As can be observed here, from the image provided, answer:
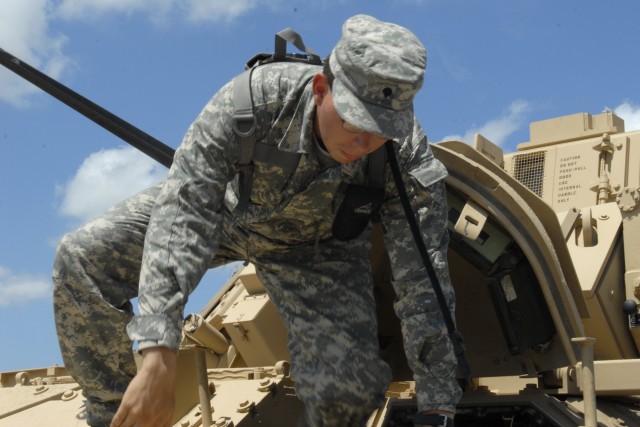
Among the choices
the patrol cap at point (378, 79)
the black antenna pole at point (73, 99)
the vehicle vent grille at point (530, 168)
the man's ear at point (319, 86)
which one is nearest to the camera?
the patrol cap at point (378, 79)

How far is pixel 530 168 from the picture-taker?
757 cm

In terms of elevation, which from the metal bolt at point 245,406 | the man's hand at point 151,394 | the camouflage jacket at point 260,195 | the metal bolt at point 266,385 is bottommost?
the man's hand at point 151,394

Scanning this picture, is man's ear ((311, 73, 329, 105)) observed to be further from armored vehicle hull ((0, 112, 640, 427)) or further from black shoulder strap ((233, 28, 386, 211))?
armored vehicle hull ((0, 112, 640, 427))

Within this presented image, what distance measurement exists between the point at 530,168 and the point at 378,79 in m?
3.99

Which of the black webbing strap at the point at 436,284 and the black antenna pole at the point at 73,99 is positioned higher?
the black antenna pole at the point at 73,99

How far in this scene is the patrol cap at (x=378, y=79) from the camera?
3.79 m

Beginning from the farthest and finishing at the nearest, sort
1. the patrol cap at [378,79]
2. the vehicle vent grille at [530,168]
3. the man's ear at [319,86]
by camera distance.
Answer: 1. the vehicle vent grille at [530,168]
2. the man's ear at [319,86]
3. the patrol cap at [378,79]

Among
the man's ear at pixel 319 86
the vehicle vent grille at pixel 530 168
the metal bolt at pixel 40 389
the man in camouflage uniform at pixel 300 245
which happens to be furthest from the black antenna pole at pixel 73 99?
the vehicle vent grille at pixel 530 168

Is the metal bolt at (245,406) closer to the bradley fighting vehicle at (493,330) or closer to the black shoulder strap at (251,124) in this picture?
the bradley fighting vehicle at (493,330)

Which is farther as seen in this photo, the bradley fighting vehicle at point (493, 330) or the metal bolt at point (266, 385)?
the metal bolt at point (266, 385)

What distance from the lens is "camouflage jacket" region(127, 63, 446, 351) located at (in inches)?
146

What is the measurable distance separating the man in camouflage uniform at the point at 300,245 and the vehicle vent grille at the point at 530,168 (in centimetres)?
309

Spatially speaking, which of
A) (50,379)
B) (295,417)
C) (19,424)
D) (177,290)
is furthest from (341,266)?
(50,379)

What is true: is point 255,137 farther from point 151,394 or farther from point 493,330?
point 493,330
